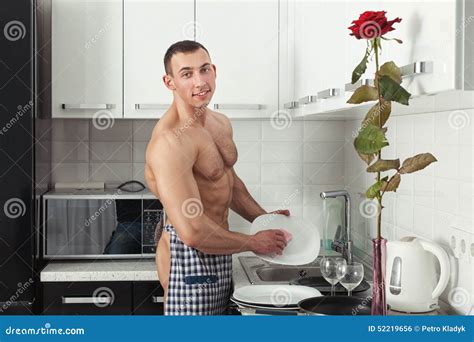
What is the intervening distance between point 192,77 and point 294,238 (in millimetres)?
608

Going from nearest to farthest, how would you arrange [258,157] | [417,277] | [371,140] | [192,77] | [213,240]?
[371,140]
[417,277]
[213,240]
[192,77]
[258,157]

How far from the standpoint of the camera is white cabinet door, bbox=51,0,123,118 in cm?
219

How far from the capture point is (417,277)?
1465 mm

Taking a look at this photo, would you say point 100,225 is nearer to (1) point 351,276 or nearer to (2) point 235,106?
(2) point 235,106

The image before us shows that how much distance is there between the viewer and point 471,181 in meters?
1.45

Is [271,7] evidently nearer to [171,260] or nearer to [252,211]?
[252,211]

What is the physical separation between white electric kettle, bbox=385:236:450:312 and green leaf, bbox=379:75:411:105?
0.44 metres

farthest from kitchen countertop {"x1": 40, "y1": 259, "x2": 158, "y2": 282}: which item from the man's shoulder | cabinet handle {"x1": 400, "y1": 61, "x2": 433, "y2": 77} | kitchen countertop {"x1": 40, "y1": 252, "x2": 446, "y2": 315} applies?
cabinet handle {"x1": 400, "y1": 61, "x2": 433, "y2": 77}

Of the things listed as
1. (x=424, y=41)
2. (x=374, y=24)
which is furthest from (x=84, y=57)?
(x=424, y=41)

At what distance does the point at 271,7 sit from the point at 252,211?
69 cm

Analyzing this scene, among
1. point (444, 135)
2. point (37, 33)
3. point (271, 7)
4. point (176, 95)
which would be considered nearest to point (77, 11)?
point (37, 33)

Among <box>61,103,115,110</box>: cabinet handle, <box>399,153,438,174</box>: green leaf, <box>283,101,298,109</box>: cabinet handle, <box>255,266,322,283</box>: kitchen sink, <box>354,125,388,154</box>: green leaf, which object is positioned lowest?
<box>255,266,322,283</box>: kitchen sink

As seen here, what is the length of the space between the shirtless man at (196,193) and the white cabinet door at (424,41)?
77 cm

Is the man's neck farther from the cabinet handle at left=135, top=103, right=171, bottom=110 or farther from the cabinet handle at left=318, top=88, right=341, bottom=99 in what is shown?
the cabinet handle at left=318, top=88, right=341, bottom=99
